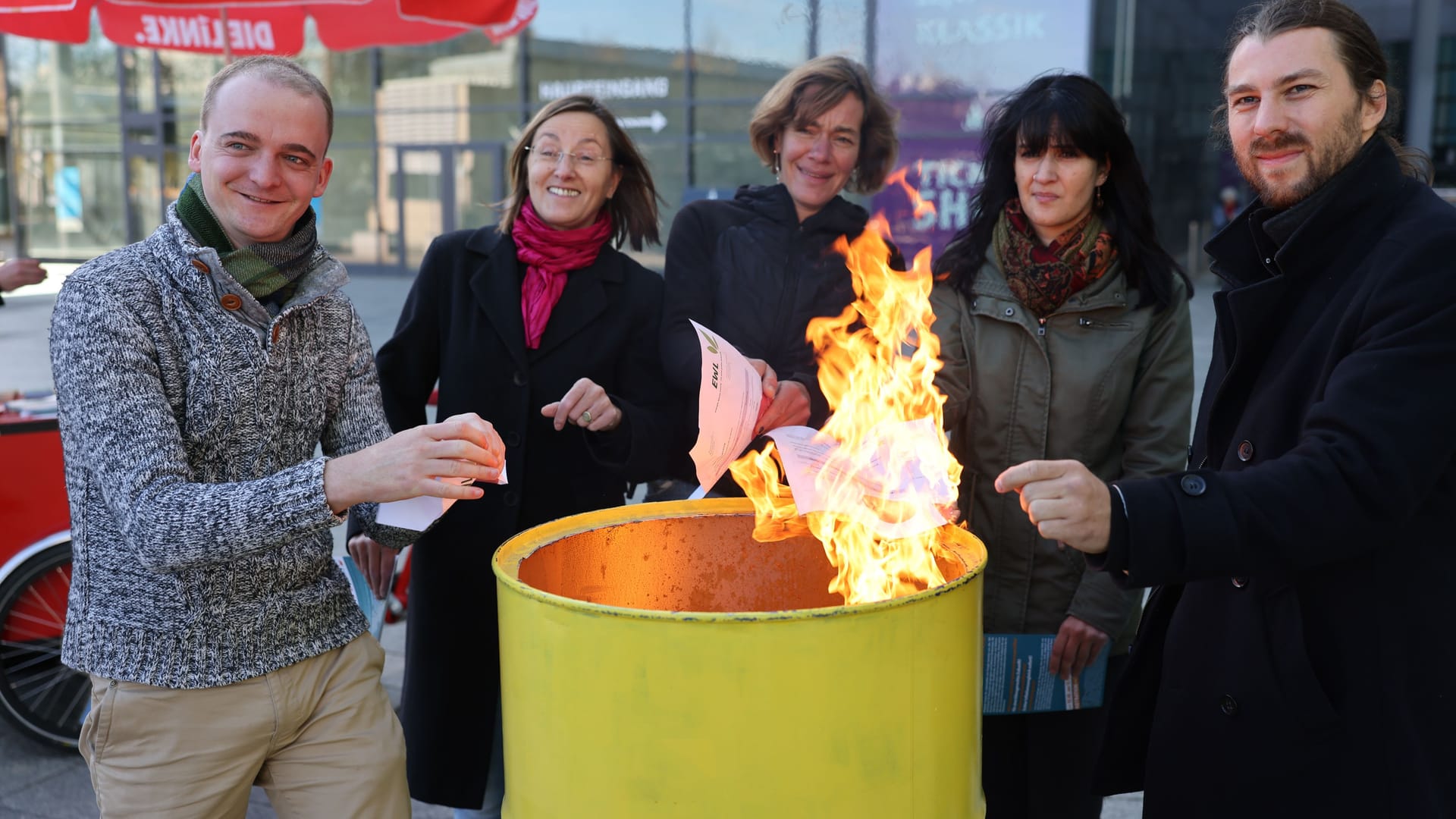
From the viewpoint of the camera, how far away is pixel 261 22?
19.7 ft

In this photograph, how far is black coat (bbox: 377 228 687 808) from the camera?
2.62 metres

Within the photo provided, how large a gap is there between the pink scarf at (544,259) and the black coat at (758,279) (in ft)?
0.68

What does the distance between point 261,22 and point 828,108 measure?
4426mm

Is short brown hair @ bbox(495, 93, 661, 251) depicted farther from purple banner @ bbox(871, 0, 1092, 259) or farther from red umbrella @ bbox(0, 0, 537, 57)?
purple banner @ bbox(871, 0, 1092, 259)

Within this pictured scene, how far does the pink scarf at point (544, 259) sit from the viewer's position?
2.66 metres

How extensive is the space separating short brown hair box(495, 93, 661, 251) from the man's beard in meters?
1.48

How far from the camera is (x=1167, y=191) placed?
631 inches

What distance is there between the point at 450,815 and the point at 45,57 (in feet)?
70.9

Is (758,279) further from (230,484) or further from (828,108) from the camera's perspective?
(230,484)

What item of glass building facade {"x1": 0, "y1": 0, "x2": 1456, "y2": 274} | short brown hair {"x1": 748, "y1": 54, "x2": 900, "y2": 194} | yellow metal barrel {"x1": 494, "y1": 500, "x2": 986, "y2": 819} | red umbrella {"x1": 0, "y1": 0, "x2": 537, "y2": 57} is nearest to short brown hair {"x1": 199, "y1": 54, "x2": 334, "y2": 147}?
yellow metal barrel {"x1": 494, "y1": 500, "x2": 986, "y2": 819}

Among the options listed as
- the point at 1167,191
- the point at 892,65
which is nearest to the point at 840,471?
the point at 892,65

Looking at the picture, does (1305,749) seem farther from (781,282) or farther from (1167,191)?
(1167,191)

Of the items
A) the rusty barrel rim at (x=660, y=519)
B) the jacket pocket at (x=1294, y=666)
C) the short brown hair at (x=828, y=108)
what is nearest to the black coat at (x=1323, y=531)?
the jacket pocket at (x=1294, y=666)

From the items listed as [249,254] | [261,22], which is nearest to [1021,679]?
[249,254]
